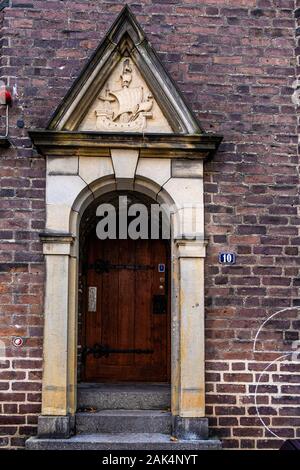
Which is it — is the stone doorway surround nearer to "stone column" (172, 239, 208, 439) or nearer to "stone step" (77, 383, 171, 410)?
"stone column" (172, 239, 208, 439)

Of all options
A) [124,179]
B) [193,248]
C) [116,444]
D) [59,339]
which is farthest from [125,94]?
[116,444]

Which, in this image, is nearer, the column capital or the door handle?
the column capital

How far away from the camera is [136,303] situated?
21.5ft

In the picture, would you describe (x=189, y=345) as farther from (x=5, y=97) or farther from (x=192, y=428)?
(x=5, y=97)

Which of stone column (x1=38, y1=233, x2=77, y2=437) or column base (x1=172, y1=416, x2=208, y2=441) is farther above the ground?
stone column (x1=38, y1=233, x2=77, y2=437)

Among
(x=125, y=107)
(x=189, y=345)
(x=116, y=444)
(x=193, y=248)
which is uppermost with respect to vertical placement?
(x=125, y=107)

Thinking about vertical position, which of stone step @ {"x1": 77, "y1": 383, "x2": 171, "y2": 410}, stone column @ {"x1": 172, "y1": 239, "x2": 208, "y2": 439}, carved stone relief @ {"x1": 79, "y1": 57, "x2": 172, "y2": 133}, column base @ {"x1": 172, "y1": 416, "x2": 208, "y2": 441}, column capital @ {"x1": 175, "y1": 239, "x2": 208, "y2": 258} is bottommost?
column base @ {"x1": 172, "y1": 416, "x2": 208, "y2": 441}

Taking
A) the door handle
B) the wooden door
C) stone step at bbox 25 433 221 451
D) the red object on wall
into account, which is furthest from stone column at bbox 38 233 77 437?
the red object on wall

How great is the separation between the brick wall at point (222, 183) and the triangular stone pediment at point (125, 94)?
0.24 metres

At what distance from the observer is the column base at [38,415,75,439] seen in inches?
210

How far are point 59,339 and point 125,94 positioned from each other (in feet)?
8.22

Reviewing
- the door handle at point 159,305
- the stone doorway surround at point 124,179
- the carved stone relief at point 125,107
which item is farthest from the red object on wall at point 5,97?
the door handle at point 159,305

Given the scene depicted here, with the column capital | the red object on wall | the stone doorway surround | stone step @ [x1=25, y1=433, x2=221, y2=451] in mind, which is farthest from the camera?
the red object on wall

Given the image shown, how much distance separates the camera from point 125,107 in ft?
19.2
